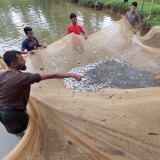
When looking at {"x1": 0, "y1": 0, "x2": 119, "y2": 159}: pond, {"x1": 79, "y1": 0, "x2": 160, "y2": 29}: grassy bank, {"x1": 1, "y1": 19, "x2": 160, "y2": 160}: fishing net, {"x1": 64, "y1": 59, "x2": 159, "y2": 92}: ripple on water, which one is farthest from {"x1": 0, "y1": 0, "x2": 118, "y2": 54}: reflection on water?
{"x1": 1, "y1": 19, "x2": 160, "y2": 160}: fishing net

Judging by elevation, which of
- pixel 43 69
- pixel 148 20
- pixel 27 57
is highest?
pixel 27 57

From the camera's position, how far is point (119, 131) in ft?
8.73

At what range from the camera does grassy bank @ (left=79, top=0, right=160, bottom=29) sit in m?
9.22

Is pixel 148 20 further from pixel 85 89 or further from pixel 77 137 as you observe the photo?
pixel 77 137

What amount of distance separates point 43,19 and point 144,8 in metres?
6.24

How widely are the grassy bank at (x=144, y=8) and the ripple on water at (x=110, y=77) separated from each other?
3908mm

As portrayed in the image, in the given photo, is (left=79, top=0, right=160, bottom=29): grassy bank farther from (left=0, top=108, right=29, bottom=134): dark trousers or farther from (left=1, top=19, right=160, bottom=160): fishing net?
(left=0, top=108, right=29, bottom=134): dark trousers

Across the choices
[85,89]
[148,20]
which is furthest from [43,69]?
[148,20]

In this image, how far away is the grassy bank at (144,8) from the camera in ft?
30.2

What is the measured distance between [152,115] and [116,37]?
3.52 meters

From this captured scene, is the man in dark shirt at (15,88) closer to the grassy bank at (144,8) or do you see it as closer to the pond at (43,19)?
the grassy bank at (144,8)

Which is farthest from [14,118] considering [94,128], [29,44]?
[29,44]

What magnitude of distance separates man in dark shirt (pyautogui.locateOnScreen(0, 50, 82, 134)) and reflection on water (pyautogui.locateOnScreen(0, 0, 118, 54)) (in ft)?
23.4

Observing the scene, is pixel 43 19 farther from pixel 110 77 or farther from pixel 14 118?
pixel 14 118
